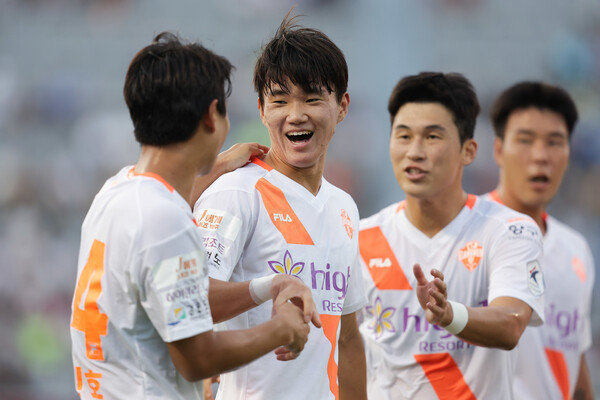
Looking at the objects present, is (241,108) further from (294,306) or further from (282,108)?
(294,306)

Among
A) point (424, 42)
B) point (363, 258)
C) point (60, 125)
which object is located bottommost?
point (363, 258)

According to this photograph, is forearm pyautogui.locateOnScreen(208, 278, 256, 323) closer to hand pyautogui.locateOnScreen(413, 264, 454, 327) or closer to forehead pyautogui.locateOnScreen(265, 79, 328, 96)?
hand pyautogui.locateOnScreen(413, 264, 454, 327)

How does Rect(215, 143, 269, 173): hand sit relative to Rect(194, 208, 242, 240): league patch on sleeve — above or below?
above

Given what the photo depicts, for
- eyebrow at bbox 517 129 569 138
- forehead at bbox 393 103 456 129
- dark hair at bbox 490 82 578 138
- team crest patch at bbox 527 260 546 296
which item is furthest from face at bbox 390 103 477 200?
dark hair at bbox 490 82 578 138

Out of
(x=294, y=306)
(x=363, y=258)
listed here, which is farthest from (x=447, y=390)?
(x=294, y=306)

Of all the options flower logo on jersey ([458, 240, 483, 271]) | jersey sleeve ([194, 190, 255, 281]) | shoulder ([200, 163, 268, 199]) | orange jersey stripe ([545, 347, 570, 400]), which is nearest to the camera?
jersey sleeve ([194, 190, 255, 281])

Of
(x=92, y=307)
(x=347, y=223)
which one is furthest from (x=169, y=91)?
(x=347, y=223)

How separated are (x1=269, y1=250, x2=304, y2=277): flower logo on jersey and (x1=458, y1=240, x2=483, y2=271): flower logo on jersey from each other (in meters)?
1.29

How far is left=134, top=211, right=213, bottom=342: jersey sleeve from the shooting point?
2.34 m

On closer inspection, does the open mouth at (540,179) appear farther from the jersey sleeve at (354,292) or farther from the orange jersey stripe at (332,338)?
the orange jersey stripe at (332,338)

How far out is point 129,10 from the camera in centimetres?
1405

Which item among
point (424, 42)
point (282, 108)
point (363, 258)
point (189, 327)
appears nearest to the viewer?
point (189, 327)

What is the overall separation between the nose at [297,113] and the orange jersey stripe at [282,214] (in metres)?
0.29

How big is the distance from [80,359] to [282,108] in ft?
4.64
